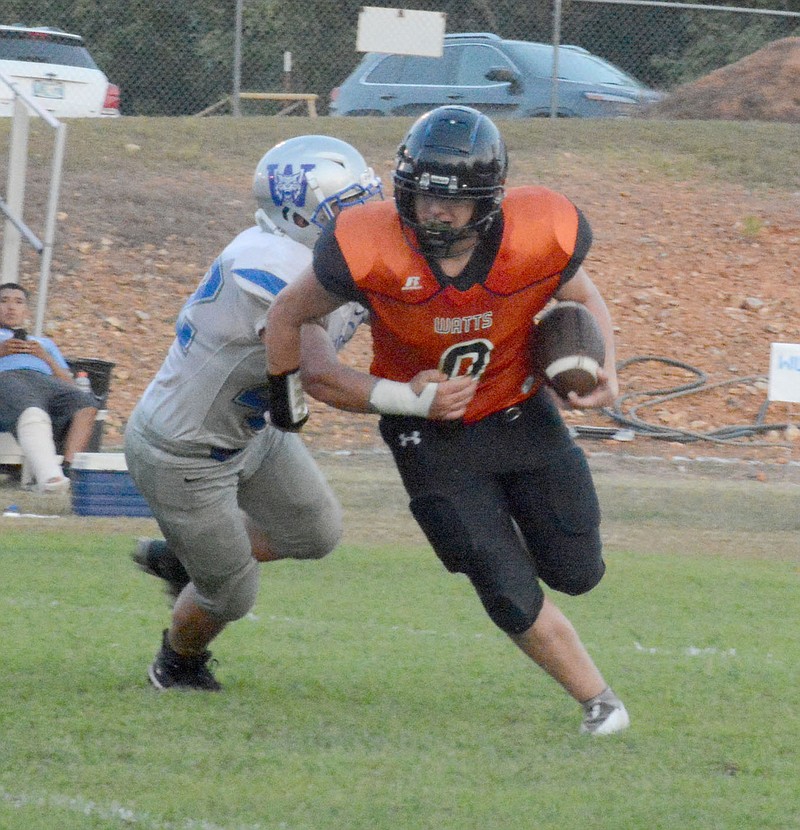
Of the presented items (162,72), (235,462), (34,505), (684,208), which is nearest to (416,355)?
(235,462)

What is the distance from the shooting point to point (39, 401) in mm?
9031

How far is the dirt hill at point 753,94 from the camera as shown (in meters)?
17.9

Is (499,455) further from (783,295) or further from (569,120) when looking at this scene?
(569,120)

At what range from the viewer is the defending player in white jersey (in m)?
4.16

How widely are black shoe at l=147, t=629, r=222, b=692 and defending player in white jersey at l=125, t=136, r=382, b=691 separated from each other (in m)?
0.08

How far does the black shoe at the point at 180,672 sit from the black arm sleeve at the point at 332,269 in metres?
1.51

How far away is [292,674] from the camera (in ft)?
16.4

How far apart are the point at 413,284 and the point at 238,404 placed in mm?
779

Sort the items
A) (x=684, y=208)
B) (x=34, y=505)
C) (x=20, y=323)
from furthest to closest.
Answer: (x=684, y=208) → (x=20, y=323) → (x=34, y=505)

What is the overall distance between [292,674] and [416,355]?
150 centimetres

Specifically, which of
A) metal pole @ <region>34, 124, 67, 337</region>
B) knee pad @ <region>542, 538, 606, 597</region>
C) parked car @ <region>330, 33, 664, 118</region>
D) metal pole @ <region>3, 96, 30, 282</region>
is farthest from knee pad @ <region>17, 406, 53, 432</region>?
parked car @ <region>330, 33, 664, 118</region>

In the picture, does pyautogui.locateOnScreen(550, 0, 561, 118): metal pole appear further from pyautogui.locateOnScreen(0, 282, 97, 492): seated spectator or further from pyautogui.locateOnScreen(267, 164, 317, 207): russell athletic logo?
pyautogui.locateOnScreen(267, 164, 317, 207): russell athletic logo

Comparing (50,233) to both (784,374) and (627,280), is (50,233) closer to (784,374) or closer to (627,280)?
(784,374)

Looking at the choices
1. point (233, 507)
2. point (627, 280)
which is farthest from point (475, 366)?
point (627, 280)
